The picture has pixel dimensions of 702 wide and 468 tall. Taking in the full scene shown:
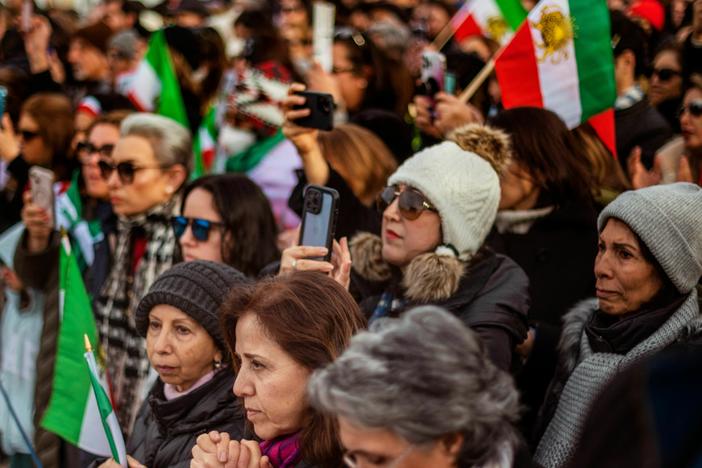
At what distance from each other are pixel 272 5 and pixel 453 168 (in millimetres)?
9716

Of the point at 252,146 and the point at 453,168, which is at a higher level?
the point at 453,168

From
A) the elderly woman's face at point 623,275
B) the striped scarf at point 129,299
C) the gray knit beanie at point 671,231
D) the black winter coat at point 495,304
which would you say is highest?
the gray knit beanie at point 671,231

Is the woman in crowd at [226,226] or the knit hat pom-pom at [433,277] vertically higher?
the knit hat pom-pom at [433,277]

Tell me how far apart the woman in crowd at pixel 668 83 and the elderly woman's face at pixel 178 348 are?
3501mm

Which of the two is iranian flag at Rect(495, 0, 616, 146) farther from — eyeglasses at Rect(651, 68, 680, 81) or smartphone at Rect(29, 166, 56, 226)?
Result: smartphone at Rect(29, 166, 56, 226)

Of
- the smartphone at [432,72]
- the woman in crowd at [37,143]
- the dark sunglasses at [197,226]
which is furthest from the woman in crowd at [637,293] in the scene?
the woman in crowd at [37,143]

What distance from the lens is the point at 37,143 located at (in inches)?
269

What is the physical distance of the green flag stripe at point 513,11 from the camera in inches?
244

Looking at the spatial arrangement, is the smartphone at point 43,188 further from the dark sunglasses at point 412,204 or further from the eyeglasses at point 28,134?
the dark sunglasses at point 412,204

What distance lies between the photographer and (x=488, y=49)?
7.83 meters

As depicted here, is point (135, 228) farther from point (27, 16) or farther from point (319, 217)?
point (27, 16)

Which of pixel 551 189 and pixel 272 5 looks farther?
pixel 272 5

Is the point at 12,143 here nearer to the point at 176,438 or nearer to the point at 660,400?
the point at 176,438

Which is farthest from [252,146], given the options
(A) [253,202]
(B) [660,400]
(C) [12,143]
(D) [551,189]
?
(B) [660,400]
